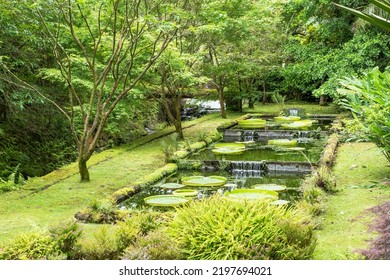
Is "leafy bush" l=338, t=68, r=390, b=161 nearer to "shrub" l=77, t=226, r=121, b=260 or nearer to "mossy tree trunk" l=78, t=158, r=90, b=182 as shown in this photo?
"shrub" l=77, t=226, r=121, b=260

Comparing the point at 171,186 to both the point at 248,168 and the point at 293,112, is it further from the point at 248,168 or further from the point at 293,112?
the point at 293,112

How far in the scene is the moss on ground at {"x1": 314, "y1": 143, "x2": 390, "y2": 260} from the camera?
6477 mm

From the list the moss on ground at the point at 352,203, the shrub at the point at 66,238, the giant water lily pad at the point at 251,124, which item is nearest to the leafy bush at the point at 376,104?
the moss on ground at the point at 352,203

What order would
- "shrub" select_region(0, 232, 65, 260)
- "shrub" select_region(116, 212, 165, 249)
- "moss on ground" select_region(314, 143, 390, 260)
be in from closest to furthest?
1. "shrub" select_region(0, 232, 65, 260)
2. "shrub" select_region(116, 212, 165, 249)
3. "moss on ground" select_region(314, 143, 390, 260)

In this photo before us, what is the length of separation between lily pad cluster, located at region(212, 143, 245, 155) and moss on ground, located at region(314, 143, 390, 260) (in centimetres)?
273

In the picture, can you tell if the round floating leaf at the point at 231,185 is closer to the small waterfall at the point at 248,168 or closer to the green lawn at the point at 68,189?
the small waterfall at the point at 248,168

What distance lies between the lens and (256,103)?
1143 inches

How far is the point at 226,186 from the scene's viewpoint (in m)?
10.8

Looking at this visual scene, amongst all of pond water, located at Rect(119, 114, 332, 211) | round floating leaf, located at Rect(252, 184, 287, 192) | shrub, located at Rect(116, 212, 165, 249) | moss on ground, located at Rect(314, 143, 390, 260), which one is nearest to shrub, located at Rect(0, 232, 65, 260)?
shrub, located at Rect(116, 212, 165, 249)

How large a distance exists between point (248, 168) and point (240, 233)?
22.0ft

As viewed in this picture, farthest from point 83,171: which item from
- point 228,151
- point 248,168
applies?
point 228,151
